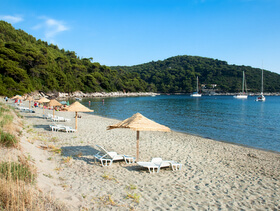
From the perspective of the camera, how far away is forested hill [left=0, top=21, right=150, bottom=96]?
4695 centimetres

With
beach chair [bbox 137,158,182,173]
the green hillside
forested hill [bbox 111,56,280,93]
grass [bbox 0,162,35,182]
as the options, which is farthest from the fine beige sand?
forested hill [bbox 111,56,280,93]

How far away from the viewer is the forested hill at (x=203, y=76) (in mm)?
129500

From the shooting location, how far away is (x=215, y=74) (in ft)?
467

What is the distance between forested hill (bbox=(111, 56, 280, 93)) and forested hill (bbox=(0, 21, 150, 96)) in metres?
34.3

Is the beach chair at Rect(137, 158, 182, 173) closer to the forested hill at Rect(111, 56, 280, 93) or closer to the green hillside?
the green hillside

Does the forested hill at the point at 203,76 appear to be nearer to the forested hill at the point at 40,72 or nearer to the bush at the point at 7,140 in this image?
the forested hill at the point at 40,72

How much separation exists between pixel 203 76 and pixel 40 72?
11476 centimetres

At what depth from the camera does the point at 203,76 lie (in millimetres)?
146875

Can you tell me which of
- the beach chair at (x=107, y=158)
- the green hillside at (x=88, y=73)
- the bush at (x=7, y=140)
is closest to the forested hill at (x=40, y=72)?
the green hillside at (x=88, y=73)

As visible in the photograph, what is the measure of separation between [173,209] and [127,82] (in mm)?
119631

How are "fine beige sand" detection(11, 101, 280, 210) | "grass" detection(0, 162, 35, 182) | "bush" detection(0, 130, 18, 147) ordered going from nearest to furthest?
"grass" detection(0, 162, 35, 182)
"fine beige sand" detection(11, 101, 280, 210)
"bush" detection(0, 130, 18, 147)

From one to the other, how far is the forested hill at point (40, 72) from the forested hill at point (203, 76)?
3431cm

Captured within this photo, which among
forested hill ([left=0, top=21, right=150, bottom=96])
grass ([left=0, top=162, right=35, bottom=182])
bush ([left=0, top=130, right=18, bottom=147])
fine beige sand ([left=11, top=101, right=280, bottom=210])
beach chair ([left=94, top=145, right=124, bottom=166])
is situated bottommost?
fine beige sand ([left=11, top=101, right=280, bottom=210])

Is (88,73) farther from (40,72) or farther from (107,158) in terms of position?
(107,158)
